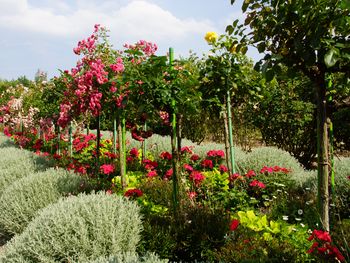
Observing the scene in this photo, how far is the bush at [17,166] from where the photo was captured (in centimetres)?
605

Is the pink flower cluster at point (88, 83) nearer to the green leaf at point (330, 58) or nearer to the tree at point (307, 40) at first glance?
the tree at point (307, 40)

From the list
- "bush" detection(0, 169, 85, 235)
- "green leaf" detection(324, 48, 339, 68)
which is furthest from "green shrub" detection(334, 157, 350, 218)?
"bush" detection(0, 169, 85, 235)

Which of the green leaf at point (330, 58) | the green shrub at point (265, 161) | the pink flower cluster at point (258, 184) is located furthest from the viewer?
the green shrub at point (265, 161)

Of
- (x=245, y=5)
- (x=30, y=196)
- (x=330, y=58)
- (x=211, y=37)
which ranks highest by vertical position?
(x=211, y=37)

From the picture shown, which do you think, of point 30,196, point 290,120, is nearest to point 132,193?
point 30,196

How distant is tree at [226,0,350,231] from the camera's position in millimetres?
2066

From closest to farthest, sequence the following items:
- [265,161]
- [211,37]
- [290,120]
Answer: [211,37] < [265,161] < [290,120]

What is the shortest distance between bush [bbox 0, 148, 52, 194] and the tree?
16.4 feet

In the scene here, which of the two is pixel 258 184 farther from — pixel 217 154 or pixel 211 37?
pixel 211 37

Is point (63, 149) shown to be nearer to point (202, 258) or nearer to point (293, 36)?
point (202, 258)

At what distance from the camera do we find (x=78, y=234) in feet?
10.5

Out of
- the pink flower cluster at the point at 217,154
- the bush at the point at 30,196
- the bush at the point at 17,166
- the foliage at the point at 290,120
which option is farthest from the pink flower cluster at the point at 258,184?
the bush at the point at 17,166

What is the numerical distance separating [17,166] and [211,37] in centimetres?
427

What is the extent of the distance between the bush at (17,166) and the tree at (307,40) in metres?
5.00
